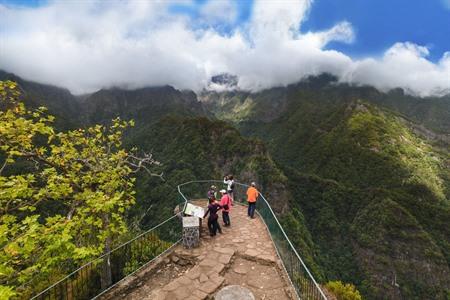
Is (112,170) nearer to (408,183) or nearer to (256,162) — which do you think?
(256,162)

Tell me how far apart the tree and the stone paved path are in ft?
7.57

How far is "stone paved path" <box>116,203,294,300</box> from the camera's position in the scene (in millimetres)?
8875

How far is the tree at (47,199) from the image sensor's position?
8070 mm

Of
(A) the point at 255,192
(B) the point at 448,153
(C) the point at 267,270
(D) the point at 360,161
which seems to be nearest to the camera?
(C) the point at 267,270

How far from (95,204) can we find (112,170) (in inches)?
95.9

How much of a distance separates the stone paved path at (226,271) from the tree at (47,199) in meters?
2.31

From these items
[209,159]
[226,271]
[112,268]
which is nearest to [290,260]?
[226,271]

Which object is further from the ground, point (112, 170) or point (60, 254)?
point (112, 170)

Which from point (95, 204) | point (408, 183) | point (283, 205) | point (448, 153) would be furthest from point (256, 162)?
point (448, 153)

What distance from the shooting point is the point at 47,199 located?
32.9ft

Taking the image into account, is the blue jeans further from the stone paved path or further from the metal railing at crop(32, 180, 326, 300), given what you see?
the stone paved path

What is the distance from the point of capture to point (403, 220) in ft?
313

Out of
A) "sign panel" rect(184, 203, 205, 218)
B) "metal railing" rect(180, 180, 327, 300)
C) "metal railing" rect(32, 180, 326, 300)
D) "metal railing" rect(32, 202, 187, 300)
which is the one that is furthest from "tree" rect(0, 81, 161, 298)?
"metal railing" rect(180, 180, 327, 300)

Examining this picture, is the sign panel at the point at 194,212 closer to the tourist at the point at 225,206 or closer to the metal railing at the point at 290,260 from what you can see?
the tourist at the point at 225,206
